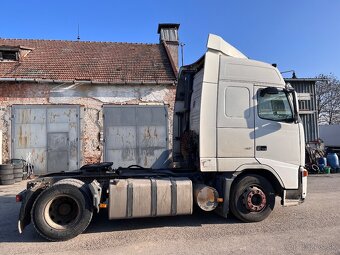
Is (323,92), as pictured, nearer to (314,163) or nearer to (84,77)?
(314,163)

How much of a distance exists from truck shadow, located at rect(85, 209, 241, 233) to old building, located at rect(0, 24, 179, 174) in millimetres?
7425

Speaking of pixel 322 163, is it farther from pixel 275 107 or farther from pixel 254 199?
pixel 254 199

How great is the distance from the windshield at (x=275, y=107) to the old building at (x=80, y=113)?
8283 millimetres

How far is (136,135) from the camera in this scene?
46.2 ft

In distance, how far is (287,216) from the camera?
6.52m

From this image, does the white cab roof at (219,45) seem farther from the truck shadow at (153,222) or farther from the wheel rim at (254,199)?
the truck shadow at (153,222)

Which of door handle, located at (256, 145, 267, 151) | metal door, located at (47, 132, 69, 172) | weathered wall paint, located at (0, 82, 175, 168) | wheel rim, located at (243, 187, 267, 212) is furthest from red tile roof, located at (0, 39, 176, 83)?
wheel rim, located at (243, 187, 267, 212)

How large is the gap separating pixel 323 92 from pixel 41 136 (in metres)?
37.1

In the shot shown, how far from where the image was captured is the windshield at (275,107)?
20.3 ft

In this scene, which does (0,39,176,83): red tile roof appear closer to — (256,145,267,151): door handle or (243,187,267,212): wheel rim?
(256,145,267,151): door handle

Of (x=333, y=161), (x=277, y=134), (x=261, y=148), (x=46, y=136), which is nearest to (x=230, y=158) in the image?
(x=261, y=148)

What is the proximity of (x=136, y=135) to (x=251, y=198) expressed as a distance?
876cm

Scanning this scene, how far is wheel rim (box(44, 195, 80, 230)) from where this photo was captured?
530 centimetres

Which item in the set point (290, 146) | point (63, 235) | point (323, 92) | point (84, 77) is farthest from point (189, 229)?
point (323, 92)
